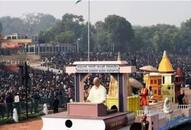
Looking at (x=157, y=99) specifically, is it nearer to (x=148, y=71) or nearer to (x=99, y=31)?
(x=148, y=71)

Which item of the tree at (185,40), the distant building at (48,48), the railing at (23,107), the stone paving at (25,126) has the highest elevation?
the tree at (185,40)

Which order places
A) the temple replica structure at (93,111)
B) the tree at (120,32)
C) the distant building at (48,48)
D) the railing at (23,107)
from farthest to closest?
the tree at (120,32) < the distant building at (48,48) < the railing at (23,107) < the temple replica structure at (93,111)

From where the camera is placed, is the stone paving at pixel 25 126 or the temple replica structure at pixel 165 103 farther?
the stone paving at pixel 25 126

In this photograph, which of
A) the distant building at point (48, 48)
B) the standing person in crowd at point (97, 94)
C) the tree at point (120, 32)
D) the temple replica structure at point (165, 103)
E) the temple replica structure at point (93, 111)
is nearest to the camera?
the temple replica structure at point (93, 111)

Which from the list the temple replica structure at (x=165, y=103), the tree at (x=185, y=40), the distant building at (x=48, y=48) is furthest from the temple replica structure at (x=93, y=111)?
the tree at (x=185, y=40)

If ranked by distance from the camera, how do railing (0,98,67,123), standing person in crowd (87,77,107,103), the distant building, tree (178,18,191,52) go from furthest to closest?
tree (178,18,191,52) → the distant building → railing (0,98,67,123) → standing person in crowd (87,77,107,103)

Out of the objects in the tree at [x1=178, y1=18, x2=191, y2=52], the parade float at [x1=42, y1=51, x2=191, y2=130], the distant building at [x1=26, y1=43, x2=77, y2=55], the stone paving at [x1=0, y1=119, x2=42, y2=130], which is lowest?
the stone paving at [x1=0, y1=119, x2=42, y2=130]

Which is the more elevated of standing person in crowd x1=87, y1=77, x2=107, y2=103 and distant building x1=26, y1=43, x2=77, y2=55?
distant building x1=26, y1=43, x2=77, y2=55

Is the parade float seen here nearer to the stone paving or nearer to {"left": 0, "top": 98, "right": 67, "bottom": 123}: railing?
the stone paving

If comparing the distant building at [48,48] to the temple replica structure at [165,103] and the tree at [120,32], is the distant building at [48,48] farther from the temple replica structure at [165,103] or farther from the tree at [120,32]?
the temple replica structure at [165,103]

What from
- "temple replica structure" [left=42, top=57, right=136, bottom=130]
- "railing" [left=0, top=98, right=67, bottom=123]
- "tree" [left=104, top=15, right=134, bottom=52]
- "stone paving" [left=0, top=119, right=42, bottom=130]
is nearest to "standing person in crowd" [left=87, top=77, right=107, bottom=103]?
"temple replica structure" [left=42, top=57, right=136, bottom=130]

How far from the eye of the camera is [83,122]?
12.3 metres

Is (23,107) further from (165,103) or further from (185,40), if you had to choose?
(185,40)

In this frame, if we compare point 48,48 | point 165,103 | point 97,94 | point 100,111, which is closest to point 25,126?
point 165,103
